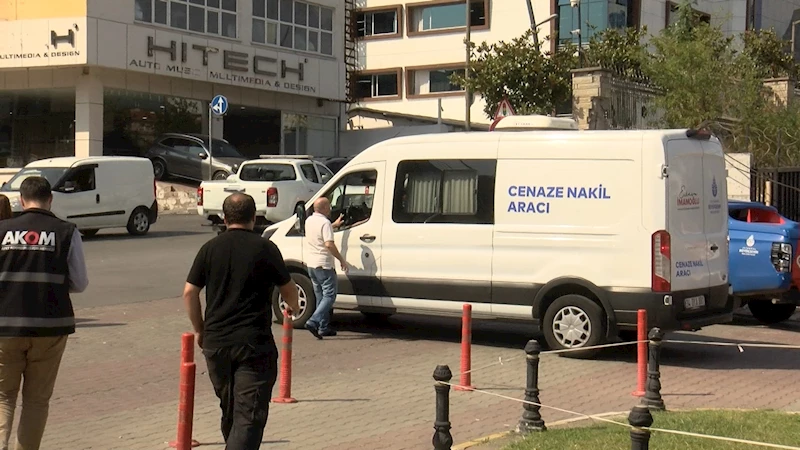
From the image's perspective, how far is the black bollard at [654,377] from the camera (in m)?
8.57

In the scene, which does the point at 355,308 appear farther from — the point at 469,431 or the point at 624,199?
the point at 469,431

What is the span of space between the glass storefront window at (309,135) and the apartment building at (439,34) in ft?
19.1

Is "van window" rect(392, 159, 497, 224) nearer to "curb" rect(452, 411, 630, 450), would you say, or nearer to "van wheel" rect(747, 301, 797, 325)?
"curb" rect(452, 411, 630, 450)

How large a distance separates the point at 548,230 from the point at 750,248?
3787 mm

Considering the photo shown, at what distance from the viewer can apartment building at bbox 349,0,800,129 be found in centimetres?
5181

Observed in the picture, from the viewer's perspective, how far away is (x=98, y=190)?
24.8m

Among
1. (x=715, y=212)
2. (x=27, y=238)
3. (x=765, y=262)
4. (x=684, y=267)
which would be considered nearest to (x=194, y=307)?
(x=27, y=238)

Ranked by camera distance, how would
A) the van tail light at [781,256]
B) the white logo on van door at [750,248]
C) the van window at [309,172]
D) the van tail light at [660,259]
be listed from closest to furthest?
the van tail light at [660,259], the van tail light at [781,256], the white logo on van door at [750,248], the van window at [309,172]

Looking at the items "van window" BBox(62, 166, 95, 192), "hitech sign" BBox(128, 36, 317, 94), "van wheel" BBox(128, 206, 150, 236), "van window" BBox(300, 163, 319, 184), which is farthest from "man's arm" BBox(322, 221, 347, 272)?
"hitech sign" BBox(128, 36, 317, 94)

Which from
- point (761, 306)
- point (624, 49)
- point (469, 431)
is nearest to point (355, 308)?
point (469, 431)

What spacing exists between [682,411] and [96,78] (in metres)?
29.6

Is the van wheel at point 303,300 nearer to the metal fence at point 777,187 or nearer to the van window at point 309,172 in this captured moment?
the metal fence at point 777,187

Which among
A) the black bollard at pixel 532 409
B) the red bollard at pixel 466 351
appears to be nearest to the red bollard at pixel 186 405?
the black bollard at pixel 532 409

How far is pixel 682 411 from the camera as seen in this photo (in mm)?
8812
